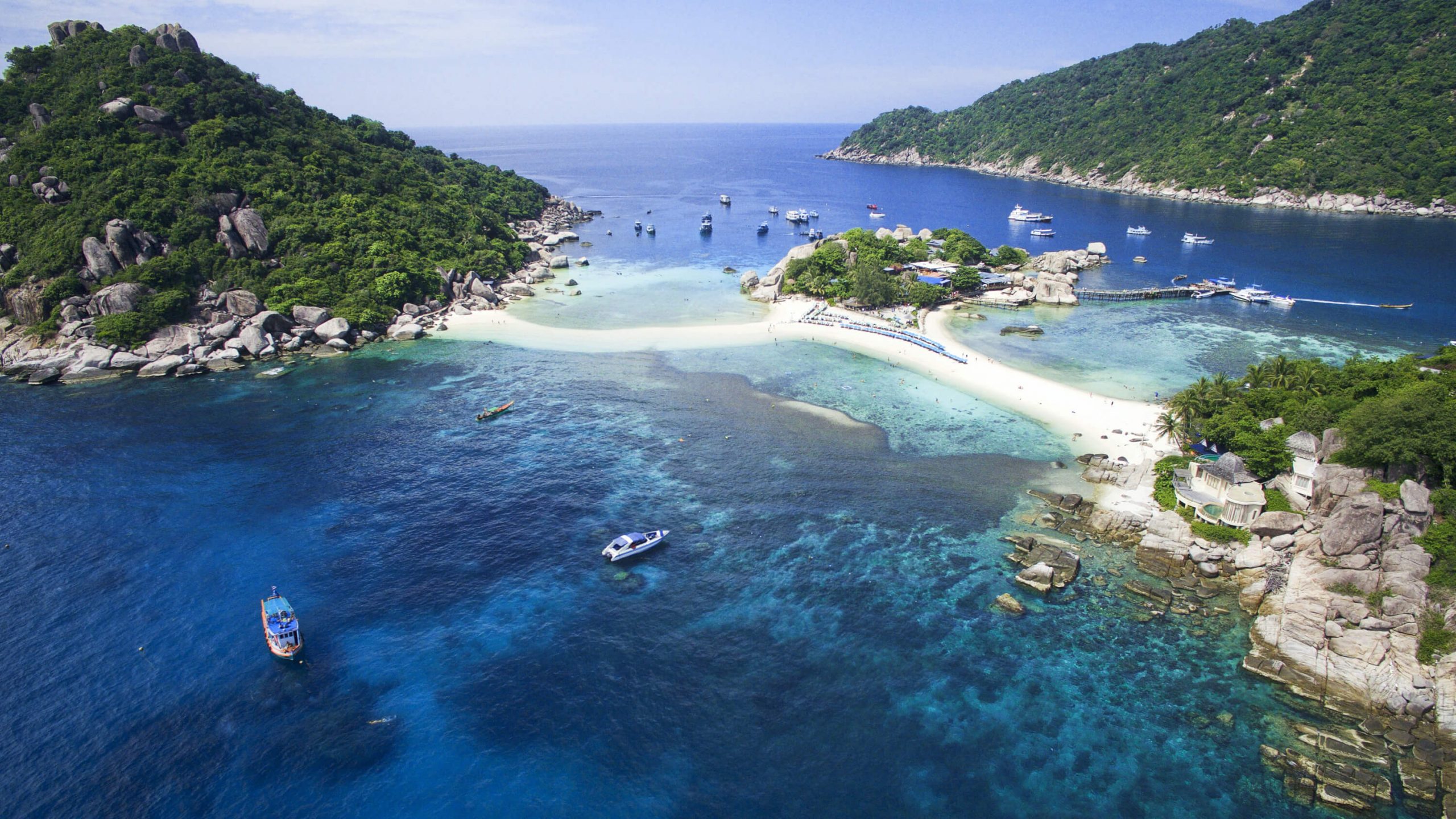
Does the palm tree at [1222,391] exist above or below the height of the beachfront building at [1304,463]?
above

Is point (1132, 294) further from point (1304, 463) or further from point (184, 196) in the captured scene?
point (184, 196)

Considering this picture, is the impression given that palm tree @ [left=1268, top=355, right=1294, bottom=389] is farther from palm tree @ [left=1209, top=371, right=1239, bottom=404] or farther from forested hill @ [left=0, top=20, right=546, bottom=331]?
forested hill @ [left=0, top=20, right=546, bottom=331]

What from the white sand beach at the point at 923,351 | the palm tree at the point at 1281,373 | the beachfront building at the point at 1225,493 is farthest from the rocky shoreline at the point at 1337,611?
the palm tree at the point at 1281,373

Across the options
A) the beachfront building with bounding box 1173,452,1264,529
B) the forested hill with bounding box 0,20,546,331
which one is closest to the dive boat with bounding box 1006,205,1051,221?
the forested hill with bounding box 0,20,546,331

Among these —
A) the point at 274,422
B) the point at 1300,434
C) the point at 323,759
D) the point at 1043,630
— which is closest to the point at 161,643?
the point at 323,759

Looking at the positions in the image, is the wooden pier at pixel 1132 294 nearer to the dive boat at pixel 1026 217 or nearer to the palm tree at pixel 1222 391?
the palm tree at pixel 1222 391

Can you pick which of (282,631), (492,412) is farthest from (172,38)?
(282,631)
